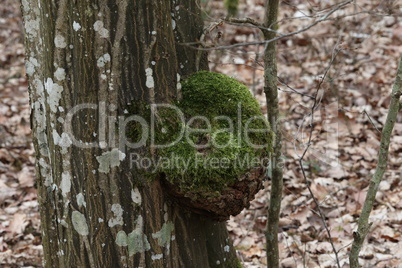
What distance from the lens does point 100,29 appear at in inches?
89.0

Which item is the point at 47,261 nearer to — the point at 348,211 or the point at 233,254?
the point at 233,254

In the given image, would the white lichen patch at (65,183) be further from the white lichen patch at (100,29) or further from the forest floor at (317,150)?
the forest floor at (317,150)

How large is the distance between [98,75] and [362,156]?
370 cm

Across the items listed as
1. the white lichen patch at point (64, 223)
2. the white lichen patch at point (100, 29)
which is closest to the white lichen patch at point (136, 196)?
the white lichen patch at point (64, 223)

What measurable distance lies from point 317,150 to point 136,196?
320cm

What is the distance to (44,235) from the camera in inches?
104

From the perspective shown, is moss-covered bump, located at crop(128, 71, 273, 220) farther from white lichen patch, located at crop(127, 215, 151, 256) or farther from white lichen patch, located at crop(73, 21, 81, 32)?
white lichen patch, located at crop(73, 21, 81, 32)

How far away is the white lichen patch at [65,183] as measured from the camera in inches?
95.0

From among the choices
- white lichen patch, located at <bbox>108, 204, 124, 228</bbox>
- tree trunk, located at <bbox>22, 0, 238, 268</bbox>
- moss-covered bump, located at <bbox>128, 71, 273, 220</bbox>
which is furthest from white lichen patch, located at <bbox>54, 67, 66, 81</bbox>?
white lichen patch, located at <bbox>108, 204, 124, 228</bbox>

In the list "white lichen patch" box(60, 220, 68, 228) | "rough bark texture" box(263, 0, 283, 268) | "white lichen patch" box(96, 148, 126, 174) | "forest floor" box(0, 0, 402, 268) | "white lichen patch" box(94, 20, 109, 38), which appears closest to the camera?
"white lichen patch" box(94, 20, 109, 38)

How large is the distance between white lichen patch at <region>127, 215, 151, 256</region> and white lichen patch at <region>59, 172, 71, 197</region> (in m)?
0.40

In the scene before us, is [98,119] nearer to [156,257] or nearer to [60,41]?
[60,41]

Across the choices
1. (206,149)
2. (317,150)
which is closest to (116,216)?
(206,149)

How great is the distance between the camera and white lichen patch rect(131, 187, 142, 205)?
240 centimetres
